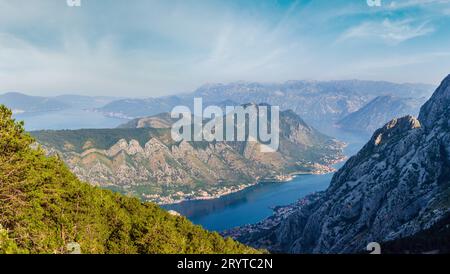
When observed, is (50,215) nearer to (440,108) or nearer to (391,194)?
(391,194)

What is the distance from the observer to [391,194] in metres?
150

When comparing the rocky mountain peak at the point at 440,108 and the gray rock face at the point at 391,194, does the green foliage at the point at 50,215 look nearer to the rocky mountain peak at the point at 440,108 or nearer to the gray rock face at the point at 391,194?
the gray rock face at the point at 391,194

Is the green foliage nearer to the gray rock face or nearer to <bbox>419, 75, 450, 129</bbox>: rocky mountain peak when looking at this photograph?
the gray rock face

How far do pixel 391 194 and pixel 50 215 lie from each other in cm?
14093

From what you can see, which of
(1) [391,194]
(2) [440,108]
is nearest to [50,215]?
(1) [391,194]

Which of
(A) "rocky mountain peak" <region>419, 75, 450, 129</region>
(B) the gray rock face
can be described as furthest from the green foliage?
(A) "rocky mountain peak" <region>419, 75, 450, 129</region>

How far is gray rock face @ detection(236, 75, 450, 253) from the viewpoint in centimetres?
13250

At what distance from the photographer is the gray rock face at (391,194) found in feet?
435

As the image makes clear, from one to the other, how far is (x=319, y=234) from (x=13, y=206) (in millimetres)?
169725

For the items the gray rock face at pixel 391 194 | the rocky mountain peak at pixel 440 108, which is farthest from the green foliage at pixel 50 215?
the rocky mountain peak at pixel 440 108

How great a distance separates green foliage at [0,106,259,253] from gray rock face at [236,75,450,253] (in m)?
89.7

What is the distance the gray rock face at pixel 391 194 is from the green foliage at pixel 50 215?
294 feet
